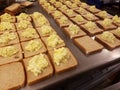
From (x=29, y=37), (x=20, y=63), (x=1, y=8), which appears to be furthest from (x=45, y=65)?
(x=1, y=8)

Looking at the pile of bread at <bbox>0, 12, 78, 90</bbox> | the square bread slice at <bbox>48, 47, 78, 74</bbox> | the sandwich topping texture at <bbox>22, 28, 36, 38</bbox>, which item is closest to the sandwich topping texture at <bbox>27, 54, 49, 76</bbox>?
the pile of bread at <bbox>0, 12, 78, 90</bbox>

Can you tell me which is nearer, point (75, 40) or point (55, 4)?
point (75, 40)

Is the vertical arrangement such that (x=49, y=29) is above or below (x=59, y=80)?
above

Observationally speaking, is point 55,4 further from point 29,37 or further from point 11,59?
point 11,59

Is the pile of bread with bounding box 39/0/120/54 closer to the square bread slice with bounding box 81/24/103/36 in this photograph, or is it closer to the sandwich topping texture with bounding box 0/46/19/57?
the square bread slice with bounding box 81/24/103/36

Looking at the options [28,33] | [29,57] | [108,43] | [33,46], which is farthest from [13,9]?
[108,43]

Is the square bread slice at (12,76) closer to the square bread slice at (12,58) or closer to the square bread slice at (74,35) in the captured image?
the square bread slice at (12,58)
